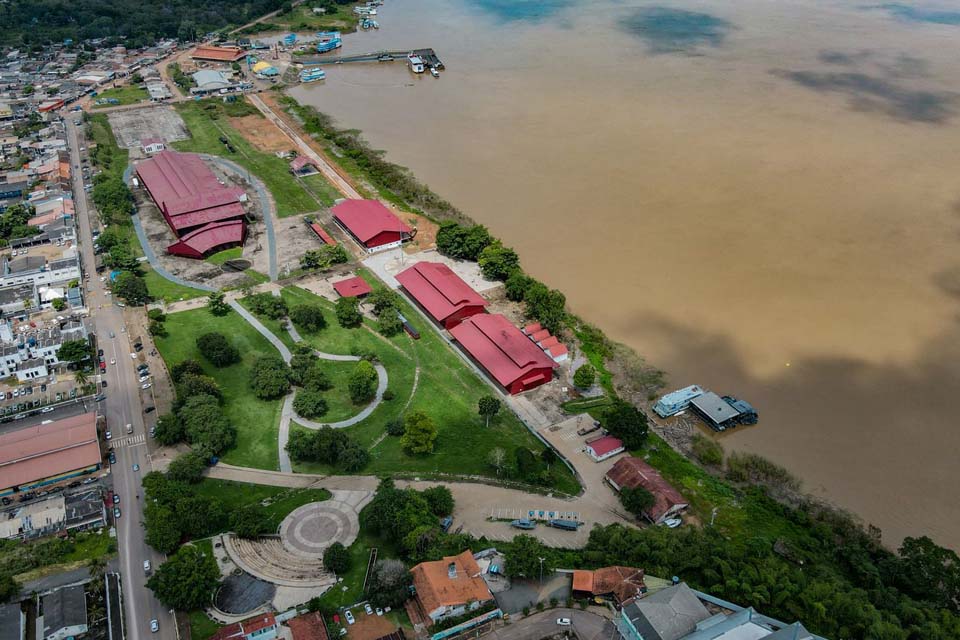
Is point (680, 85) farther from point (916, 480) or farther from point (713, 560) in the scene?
point (713, 560)

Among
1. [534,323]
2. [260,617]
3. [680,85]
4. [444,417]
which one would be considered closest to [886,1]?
[680,85]

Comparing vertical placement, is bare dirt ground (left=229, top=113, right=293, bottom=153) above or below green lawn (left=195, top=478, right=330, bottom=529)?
above

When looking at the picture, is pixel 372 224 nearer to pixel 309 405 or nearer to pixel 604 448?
pixel 309 405

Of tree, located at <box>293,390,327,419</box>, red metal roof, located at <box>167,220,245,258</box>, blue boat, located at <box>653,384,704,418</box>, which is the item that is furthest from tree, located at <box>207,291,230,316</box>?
blue boat, located at <box>653,384,704,418</box>

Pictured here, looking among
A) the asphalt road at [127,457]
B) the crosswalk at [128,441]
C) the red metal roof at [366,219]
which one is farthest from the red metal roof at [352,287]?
the crosswalk at [128,441]

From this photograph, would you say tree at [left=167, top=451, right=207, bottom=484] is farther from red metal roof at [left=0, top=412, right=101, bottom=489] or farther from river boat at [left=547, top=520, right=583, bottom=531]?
river boat at [left=547, top=520, right=583, bottom=531]

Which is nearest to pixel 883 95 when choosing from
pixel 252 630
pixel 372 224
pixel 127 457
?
pixel 372 224
